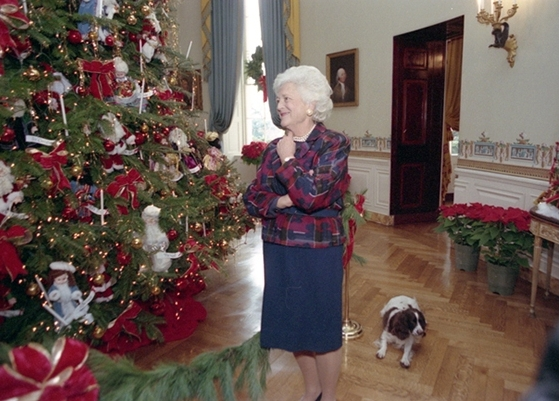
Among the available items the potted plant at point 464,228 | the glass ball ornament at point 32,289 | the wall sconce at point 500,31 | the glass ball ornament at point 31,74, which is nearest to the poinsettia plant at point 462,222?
the potted plant at point 464,228

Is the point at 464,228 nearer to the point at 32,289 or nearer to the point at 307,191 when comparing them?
the point at 307,191

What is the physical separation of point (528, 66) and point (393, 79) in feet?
6.94

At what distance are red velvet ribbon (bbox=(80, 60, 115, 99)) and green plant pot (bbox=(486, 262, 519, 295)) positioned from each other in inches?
126

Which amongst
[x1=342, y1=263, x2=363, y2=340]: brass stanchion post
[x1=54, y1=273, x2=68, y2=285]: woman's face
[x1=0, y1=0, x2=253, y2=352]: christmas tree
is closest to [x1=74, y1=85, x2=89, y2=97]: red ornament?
[x1=0, y1=0, x2=253, y2=352]: christmas tree

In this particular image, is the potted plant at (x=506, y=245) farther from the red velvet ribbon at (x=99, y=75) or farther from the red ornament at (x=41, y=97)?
the red ornament at (x=41, y=97)

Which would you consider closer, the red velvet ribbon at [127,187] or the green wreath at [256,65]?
the red velvet ribbon at [127,187]

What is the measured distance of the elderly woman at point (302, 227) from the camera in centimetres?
174

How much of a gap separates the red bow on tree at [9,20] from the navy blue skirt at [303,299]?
4.79 feet

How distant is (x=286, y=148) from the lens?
1743mm

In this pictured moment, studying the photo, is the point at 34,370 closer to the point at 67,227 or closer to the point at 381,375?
the point at 67,227

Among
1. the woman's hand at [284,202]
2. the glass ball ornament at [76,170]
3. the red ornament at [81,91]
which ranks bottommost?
the woman's hand at [284,202]

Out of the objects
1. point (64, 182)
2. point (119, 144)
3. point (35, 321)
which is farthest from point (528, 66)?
point (35, 321)

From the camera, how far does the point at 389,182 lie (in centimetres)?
604

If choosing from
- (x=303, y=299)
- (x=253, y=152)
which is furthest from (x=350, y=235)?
(x=253, y=152)
